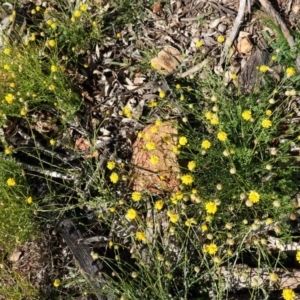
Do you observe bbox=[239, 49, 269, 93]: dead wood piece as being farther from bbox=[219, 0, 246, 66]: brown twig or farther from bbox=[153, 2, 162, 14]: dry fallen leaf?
bbox=[153, 2, 162, 14]: dry fallen leaf

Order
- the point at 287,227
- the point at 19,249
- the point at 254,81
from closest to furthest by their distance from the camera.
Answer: the point at 287,227 → the point at 254,81 → the point at 19,249

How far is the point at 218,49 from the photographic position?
336cm

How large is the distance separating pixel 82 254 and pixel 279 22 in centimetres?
218

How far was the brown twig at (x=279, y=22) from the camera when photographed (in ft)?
9.93

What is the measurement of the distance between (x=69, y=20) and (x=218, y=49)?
1.26 meters

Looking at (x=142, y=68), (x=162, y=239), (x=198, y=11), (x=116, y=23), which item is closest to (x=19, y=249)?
(x=162, y=239)

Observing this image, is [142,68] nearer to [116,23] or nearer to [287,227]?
[116,23]

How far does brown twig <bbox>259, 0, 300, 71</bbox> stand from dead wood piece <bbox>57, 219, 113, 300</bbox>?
197 cm

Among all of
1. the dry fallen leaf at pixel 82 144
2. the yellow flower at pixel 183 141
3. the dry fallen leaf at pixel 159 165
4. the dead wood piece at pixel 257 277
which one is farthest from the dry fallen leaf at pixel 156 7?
the dead wood piece at pixel 257 277

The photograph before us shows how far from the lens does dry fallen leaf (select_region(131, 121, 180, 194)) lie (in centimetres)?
298

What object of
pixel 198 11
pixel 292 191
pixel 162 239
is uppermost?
pixel 198 11

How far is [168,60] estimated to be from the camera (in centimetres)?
344

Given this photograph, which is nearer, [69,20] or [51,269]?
[51,269]

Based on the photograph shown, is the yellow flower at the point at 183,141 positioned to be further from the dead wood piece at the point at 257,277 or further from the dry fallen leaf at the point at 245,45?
the dry fallen leaf at the point at 245,45
